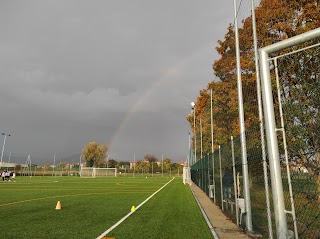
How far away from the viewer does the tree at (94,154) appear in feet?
386

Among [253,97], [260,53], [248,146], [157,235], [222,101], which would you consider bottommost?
[157,235]

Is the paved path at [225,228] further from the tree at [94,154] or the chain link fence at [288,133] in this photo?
the tree at [94,154]

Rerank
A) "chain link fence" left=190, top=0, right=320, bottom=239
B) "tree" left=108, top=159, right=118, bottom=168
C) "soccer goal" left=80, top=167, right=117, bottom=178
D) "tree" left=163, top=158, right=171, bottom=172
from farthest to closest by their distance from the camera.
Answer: "tree" left=108, top=159, right=118, bottom=168
"tree" left=163, top=158, right=171, bottom=172
"soccer goal" left=80, top=167, right=117, bottom=178
"chain link fence" left=190, top=0, right=320, bottom=239

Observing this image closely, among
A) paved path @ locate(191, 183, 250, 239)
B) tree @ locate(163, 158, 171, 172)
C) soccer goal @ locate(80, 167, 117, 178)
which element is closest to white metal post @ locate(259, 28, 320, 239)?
paved path @ locate(191, 183, 250, 239)

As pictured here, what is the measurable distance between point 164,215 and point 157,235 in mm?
3359

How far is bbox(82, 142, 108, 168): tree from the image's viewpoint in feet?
386

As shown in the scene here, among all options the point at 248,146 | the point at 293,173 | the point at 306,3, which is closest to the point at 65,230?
the point at 248,146

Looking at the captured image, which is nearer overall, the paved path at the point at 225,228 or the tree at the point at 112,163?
the paved path at the point at 225,228

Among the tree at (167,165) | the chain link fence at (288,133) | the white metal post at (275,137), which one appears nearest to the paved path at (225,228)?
the chain link fence at (288,133)

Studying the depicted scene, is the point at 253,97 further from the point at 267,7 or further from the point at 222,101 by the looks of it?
the point at 222,101

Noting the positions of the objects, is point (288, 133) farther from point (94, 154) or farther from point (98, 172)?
point (94, 154)

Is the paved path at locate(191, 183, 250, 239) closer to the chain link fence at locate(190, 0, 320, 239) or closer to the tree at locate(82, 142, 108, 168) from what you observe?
the chain link fence at locate(190, 0, 320, 239)

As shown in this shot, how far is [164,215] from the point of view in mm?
10602

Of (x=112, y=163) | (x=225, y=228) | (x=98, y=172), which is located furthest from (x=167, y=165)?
(x=225, y=228)
